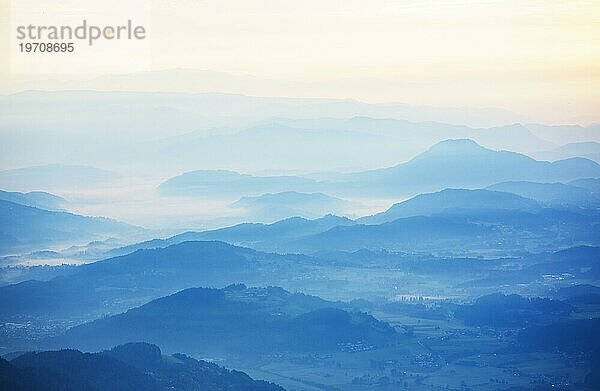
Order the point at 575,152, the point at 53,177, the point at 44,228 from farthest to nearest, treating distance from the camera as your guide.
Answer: the point at 575,152 < the point at 44,228 < the point at 53,177

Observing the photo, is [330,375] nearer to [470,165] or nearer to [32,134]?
[470,165]

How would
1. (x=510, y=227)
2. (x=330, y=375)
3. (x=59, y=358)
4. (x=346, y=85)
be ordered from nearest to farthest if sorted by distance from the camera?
(x=59, y=358), (x=330, y=375), (x=346, y=85), (x=510, y=227)

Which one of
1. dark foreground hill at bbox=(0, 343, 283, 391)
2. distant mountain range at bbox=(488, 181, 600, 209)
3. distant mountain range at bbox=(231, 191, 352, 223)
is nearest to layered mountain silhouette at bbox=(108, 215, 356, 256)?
distant mountain range at bbox=(231, 191, 352, 223)

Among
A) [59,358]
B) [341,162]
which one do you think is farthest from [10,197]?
[341,162]

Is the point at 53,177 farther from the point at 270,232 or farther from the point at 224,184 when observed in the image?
the point at 270,232

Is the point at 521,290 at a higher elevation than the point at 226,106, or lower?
lower

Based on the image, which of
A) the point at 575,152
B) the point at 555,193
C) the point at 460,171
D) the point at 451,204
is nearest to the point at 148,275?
the point at 451,204

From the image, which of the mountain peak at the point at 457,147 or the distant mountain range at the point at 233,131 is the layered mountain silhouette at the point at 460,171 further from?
the distant mountain range at the point at 233,131
